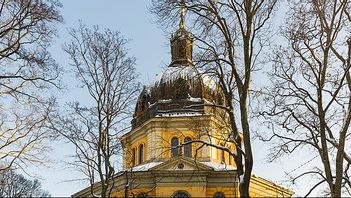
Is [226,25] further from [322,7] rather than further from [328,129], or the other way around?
[328,129]

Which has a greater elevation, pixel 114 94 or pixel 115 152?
pixel 114 94

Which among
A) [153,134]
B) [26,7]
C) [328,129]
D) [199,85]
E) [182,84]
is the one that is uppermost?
[199,85]

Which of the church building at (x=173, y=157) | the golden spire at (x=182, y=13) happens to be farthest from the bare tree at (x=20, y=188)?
the golden spire at (x=182, y=13)

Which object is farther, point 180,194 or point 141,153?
point 141,153

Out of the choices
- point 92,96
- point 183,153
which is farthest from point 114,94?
point 183,153

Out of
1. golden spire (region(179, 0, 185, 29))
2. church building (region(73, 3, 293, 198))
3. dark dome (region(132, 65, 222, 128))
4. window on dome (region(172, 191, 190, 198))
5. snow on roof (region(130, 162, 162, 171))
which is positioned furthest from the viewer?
dark dome (region(132, 65, 222, 128))

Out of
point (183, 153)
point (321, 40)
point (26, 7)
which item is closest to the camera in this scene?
point (26, 7)

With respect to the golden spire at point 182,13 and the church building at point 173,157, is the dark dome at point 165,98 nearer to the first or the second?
the church building at point 173,157

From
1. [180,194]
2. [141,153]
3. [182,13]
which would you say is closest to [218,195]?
[180,194]

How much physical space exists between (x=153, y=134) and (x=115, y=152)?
71.5 ft

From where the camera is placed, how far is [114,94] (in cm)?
2166

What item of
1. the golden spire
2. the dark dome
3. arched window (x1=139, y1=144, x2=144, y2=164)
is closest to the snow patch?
arched window (x1=139, y1=144, x2=144, y2=164)

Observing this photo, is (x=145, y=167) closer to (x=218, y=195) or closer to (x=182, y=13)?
(x=218, y=195)

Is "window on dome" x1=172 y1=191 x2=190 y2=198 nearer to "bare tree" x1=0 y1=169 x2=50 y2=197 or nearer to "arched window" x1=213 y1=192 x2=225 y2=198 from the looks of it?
"arched window" x1=213 y1=192 x2=225 y2=198
